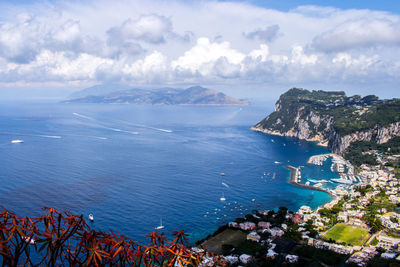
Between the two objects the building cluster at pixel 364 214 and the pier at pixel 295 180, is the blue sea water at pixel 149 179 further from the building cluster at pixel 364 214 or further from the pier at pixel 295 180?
the building cluster at pixel 364 214

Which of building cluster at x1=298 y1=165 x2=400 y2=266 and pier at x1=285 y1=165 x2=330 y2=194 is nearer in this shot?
building cluster at x1=298 y1=165 x2=400 y2=266

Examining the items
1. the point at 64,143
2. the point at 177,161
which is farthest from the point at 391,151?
Answer: the point at 64,143

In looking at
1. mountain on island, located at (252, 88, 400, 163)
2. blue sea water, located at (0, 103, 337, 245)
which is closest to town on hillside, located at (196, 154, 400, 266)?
blue sea water, located at (0, 103, 337, 245)

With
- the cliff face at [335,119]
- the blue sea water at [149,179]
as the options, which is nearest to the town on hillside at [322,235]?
the blue sea water at [149,179]

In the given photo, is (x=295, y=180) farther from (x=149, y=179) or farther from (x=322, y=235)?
(x=149, y=179)

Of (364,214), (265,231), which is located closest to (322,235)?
(265,231)

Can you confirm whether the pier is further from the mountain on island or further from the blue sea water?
the mountain on island

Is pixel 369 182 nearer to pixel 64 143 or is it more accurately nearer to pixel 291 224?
pixel 291 224
